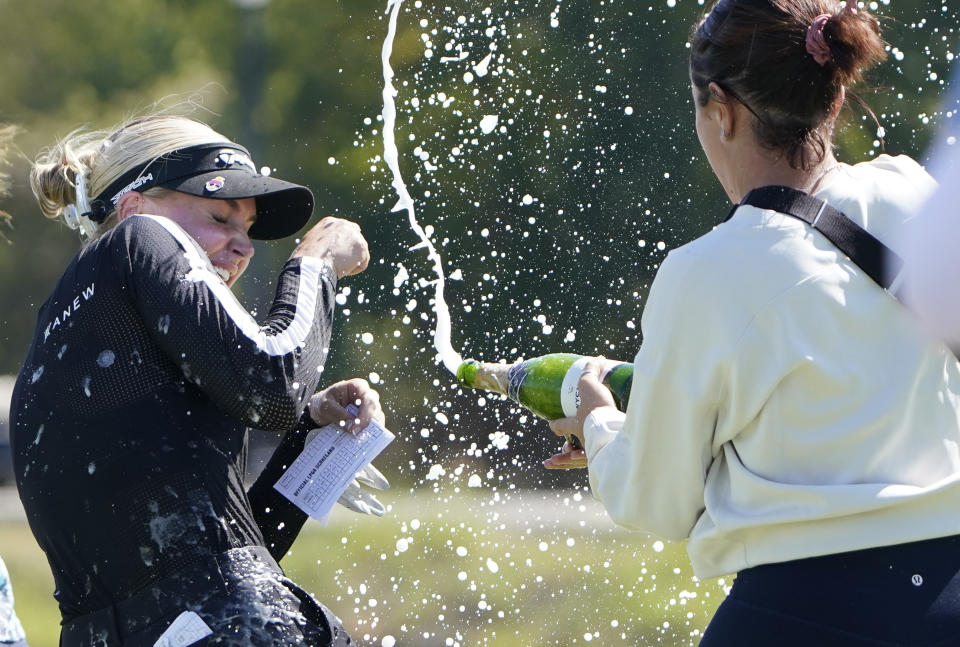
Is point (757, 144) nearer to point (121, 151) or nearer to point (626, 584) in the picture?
point (121, 151)

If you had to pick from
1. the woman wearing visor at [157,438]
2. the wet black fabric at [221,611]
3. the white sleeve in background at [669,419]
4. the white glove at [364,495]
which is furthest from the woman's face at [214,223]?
the white sleeve in background at [669,419]

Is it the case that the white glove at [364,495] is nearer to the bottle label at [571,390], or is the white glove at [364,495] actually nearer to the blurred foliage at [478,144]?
the bottle label at [571,390]

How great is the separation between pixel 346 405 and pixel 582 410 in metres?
0.58

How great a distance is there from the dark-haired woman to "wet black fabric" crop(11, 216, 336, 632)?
738 mm

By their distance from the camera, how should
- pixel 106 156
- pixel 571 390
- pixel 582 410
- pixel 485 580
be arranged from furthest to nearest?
pixel 485 580 < pixel 571 390 < pixel 106 156 < pixel 582 410

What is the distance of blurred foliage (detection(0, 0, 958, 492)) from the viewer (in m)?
11.1

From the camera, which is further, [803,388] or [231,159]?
[231,159]

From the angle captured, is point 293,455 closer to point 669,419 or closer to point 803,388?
point 669,419

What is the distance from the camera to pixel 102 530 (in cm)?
224

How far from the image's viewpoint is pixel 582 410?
99.4 inches

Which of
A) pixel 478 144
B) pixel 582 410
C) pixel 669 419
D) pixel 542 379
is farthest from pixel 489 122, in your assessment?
pixel 478 144

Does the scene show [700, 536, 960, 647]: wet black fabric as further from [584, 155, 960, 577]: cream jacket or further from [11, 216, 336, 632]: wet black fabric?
[11, 216, 336, 632]: wet black fabric

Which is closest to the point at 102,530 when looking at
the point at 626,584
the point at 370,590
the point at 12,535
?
the point at 370,590

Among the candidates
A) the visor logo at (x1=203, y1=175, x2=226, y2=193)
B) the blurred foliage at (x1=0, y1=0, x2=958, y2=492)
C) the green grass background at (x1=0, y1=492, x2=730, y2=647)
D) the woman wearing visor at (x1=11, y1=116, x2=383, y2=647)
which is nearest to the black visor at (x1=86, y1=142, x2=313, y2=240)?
the visor logo at (x1=203, y1=175, x2=226, y2=193)
